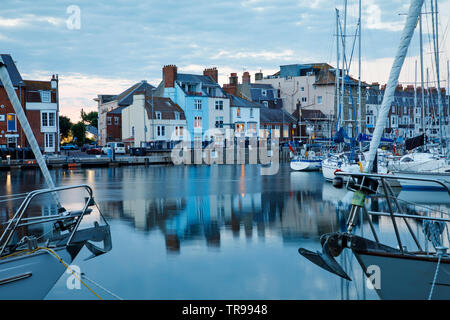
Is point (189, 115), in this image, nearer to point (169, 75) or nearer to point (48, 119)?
point (169, 75)

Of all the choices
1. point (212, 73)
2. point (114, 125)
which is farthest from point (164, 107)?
point (114, 125)

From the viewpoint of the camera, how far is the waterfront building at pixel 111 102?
9962cm

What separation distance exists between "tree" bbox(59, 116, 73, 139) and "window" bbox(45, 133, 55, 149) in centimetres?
4303

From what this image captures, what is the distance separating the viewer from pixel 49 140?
78.2 metres

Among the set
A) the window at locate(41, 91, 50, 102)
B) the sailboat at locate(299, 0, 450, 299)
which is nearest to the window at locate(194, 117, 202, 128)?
the window at locate(41, 91, 50, 102)

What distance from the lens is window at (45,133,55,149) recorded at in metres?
77.8

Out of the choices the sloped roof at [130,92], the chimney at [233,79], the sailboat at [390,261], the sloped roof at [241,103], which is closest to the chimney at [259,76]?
the chimney at [233,79]

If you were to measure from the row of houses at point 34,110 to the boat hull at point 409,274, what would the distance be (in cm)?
6789

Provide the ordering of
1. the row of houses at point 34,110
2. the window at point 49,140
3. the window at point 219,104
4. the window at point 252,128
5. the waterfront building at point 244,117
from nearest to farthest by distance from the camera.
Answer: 1. the row of houses at point 34,110
2. the window at point 49,140
3. the window at point 219,104
4. the waterfront building at point 244,117
5. the window at point 252,128

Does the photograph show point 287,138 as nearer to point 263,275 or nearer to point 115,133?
point 115,133

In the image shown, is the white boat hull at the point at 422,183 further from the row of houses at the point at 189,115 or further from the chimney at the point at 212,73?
the chimney at the point at 212,73

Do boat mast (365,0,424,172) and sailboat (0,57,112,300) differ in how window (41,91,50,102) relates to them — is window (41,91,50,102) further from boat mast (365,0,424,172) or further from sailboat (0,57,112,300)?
boat mast (365,0,424,172)
